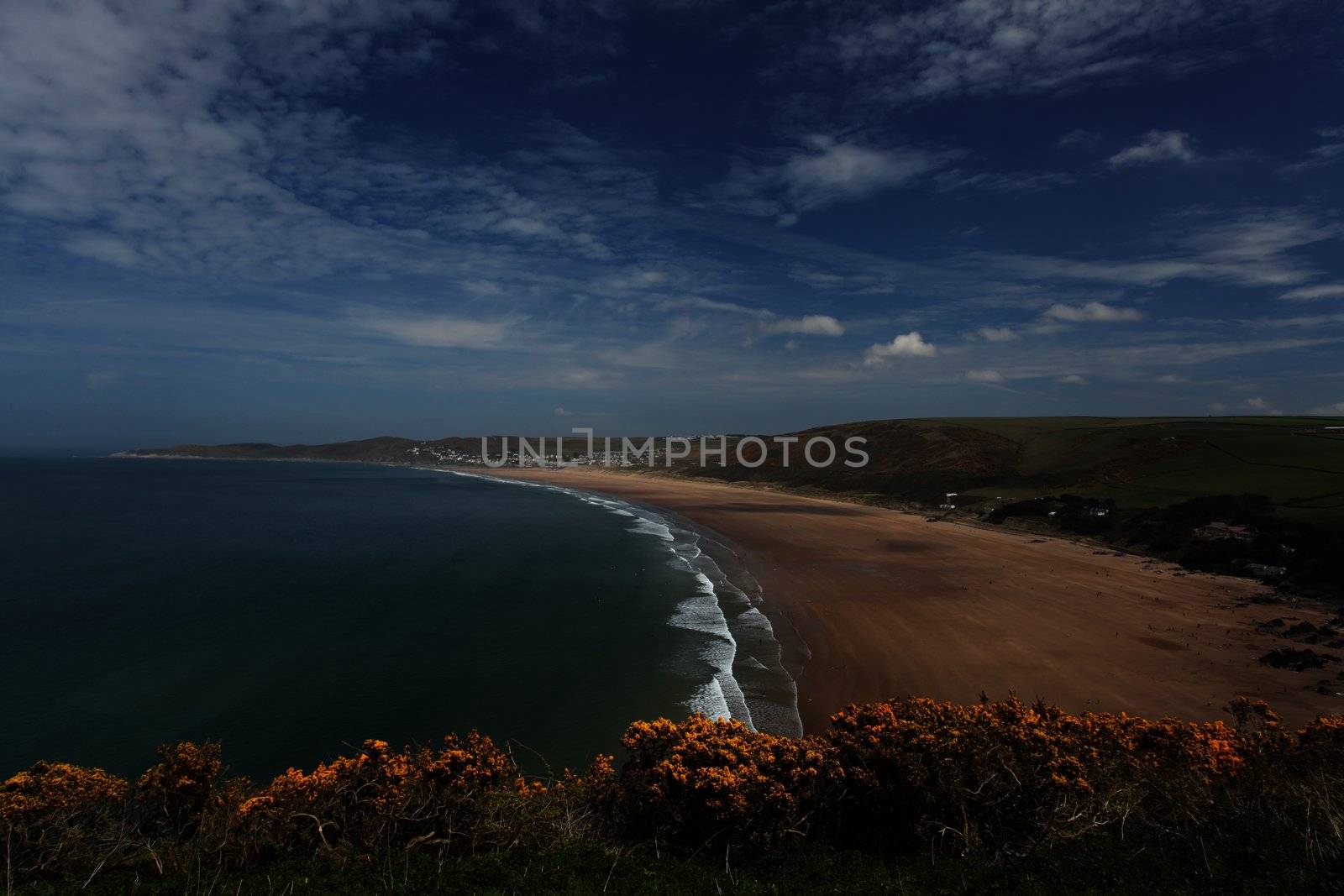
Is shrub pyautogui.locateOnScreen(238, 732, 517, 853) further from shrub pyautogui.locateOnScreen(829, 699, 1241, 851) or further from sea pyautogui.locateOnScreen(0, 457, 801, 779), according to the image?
shrub pyautogui.locateOnScreen(829, 699, 1241, 851)

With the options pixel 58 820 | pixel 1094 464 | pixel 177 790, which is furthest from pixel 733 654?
pixel 1094 464

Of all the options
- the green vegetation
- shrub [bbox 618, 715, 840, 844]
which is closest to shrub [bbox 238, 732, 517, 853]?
shrub [bbox 618, 715, 840, 844]

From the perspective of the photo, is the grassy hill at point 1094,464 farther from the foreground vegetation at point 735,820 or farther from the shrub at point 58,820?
the shrub at point 58,820

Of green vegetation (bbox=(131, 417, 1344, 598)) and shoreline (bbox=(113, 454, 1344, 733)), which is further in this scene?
Answer: green vegetation (bbox=(131, 417, 1344, 598))

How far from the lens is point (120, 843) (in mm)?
7160

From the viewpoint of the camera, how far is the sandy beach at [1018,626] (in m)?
16.4

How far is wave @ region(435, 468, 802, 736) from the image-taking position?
50.6 ft

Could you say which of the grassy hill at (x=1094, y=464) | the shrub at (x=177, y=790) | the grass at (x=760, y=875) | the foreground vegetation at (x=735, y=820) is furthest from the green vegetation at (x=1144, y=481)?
the shrub at (x=177, y=790)

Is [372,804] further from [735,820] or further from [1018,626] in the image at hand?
[1018,626]

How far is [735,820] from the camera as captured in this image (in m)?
7.75

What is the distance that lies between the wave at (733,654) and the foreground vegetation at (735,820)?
628 centimetres

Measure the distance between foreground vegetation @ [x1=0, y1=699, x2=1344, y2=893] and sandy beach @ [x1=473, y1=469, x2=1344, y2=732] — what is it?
6565mm

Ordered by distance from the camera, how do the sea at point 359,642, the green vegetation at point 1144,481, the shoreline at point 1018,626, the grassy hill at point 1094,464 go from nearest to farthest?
the sea at point 359,642 → the shoreline at point 1018,626 → the green vegetation at point 1144,481 → the grassy hill at point 1094,464

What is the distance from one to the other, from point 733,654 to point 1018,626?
10.8 m
